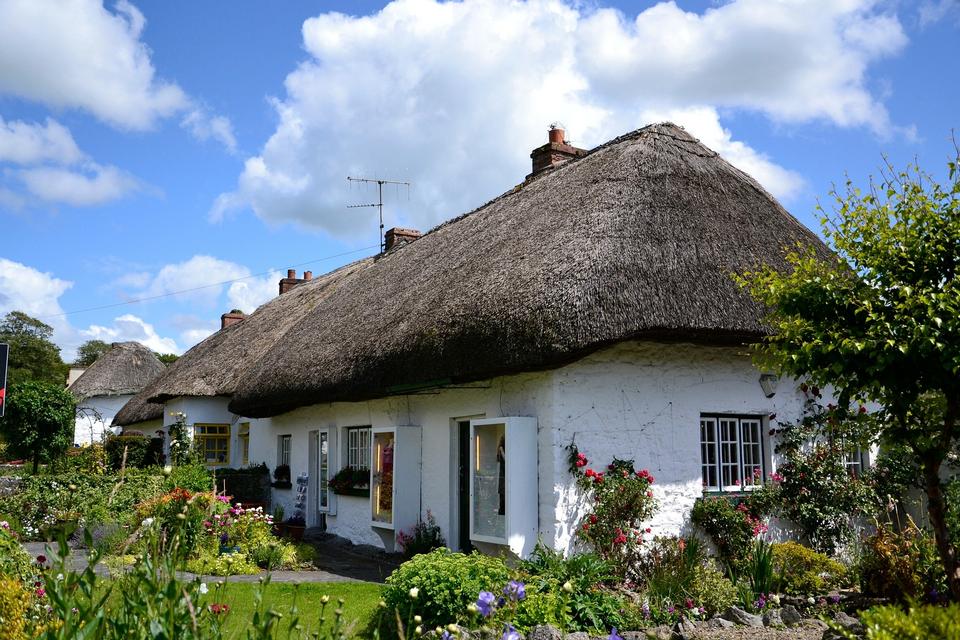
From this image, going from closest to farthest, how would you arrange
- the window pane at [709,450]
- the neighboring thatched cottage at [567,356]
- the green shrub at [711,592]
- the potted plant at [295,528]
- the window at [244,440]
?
the green shrub at [711,592] < the neighboring thatched cottage at [567,356] < the window pane at [709,450] < the potted plant at [295,528] < the window at [244,440]

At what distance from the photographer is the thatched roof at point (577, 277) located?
8391 mm

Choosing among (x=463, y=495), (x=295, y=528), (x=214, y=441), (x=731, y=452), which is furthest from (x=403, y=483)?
(x=214, y=441)

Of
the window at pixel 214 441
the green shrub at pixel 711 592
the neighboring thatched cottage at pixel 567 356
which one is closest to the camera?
the green shrub at pixel 711 592

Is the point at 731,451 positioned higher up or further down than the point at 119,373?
further down

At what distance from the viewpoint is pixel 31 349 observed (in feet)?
169

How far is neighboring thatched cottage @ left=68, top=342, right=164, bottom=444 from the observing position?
115ft

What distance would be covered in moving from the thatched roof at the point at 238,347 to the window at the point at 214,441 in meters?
1.05

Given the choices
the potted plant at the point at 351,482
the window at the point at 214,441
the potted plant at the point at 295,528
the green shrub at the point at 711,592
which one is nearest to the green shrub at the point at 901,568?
the green shrub at the point at 711,592

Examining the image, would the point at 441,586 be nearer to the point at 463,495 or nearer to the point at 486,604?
the point at 486,604

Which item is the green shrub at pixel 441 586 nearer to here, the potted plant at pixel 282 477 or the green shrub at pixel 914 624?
the green shrub at pixel 914 624

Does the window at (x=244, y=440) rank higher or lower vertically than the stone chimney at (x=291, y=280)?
lower

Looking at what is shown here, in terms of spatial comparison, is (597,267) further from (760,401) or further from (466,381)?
(760,401)

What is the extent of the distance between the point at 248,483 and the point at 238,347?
4222mm

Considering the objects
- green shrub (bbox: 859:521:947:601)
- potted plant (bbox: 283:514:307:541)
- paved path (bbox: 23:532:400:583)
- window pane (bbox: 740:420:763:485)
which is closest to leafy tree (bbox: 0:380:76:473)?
paved path (bbox: 23:532:400:583)
